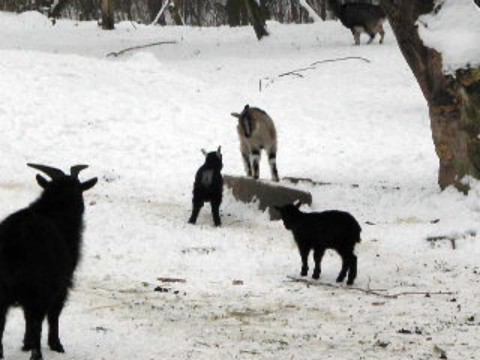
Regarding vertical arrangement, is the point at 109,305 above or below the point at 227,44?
below

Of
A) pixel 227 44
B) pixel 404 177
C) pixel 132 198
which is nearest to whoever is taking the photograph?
pixel 132 198

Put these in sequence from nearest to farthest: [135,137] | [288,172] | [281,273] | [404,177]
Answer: [281,273]
[404,177]
[288,172]
[135,137]

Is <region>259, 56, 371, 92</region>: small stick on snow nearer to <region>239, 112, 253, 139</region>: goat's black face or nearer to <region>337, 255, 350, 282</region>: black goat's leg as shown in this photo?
<region>239, 112, 253, 139</region>: goat's black face

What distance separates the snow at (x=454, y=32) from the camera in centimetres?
1197

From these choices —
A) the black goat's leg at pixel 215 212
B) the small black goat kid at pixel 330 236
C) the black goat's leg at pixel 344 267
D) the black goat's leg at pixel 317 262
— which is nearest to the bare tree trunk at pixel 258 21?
the black goat's leg at pixel 215 212

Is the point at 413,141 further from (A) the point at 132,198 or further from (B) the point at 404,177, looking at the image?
(A) the point at 132,198

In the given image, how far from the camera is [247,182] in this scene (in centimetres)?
1297

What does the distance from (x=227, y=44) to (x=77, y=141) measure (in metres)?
11.8

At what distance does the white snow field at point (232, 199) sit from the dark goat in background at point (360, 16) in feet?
2.15

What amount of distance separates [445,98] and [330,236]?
13.5 feet

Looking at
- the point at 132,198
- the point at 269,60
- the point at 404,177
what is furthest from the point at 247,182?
the point at 269,60

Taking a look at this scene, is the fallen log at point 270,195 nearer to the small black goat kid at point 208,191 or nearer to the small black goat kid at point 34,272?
the small black goat kid at point 208,191

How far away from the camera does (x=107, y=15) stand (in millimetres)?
30328

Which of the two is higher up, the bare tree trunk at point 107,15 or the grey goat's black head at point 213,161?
the bare tree trunk at point 107,15
